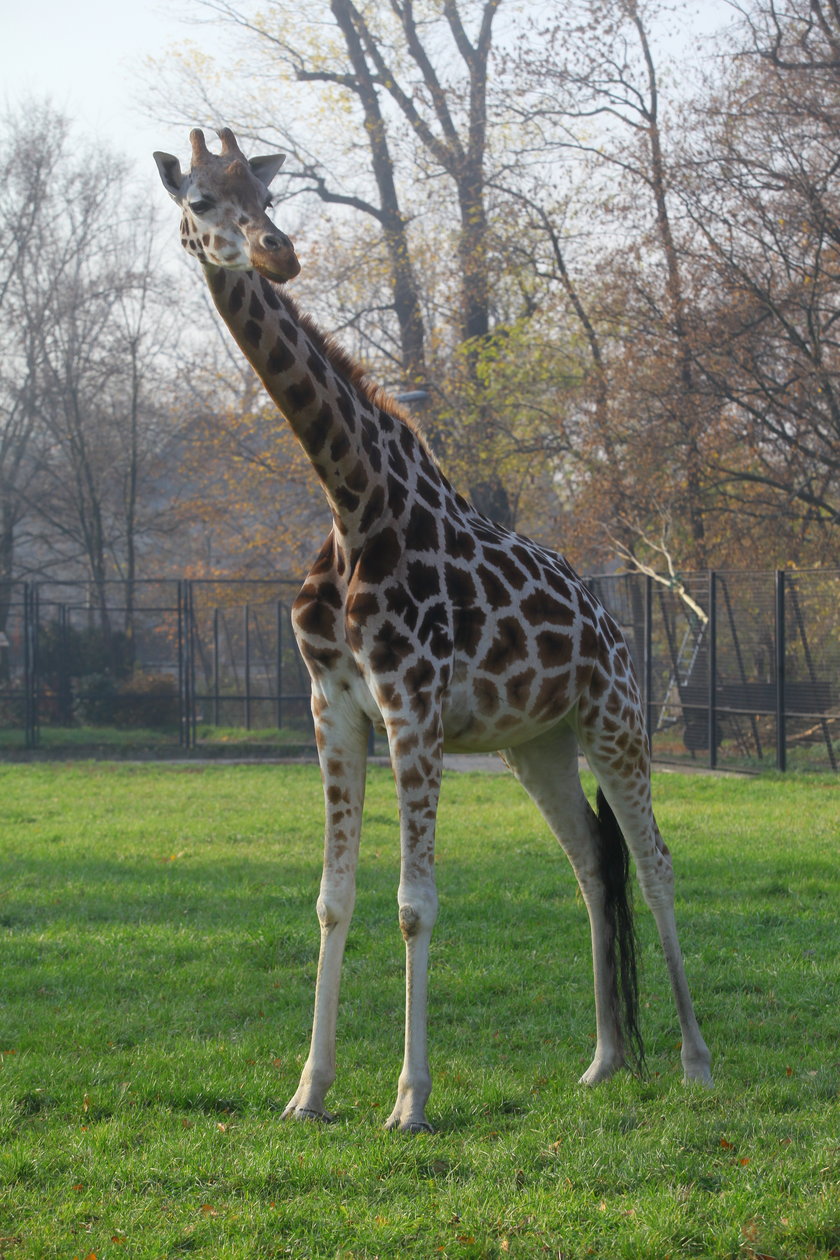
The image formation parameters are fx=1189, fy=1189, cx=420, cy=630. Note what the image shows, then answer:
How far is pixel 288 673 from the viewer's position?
23.0 metres

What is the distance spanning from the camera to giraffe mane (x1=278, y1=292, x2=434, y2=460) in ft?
14.8

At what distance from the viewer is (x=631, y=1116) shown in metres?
A: 4.21

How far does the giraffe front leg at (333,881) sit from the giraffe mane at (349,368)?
1.23 meters

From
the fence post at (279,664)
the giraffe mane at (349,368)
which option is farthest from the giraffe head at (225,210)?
the fence post at (279,664)

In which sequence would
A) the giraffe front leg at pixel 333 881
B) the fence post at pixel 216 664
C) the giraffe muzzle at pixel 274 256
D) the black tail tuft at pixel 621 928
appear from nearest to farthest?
the giraffe muzzle at pixel 274 256 → the giraffe front leg at pixel 333 881 → the black tail tuft at pixel 621 928 → the fence post at pixel 216 664

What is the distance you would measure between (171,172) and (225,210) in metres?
0.35

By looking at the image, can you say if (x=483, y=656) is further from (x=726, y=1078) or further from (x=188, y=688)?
(x=188, y=688)

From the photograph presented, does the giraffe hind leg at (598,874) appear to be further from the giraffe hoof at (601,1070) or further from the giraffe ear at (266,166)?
the giraffe ear at (266,166)

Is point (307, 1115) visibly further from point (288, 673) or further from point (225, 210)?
point (288, 673)

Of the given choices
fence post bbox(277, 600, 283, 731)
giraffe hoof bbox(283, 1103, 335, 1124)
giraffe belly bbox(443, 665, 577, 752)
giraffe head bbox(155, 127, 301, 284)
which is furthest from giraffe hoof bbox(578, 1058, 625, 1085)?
fence post bbox(277, 600, 283, 731)

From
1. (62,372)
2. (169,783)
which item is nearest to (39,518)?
(62,372)

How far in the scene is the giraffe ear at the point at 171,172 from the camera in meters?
4.14

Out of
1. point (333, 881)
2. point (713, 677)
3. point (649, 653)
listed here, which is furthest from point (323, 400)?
point (649, 653)

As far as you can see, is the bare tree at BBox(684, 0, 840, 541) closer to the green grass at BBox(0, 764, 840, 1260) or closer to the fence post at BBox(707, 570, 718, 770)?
the fence post at BBox(707, 570, 718, 770)
